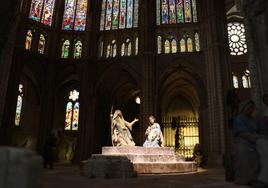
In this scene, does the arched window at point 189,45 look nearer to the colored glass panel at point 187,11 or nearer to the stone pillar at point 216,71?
the stone pillar at point 216,71

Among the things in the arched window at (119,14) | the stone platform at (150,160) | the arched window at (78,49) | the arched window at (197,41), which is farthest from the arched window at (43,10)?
the stone platform at (150,160)

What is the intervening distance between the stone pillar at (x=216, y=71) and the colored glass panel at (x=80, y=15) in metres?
11.2

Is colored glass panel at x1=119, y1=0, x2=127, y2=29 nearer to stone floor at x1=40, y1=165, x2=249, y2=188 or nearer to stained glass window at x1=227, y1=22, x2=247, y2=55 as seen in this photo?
stained glass window at x1=227, y1=22, x2=247, y2=55

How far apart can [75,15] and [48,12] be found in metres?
2.49

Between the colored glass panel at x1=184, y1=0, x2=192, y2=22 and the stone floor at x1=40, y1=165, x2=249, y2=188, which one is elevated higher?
the colored glass panel at x1=184, y1=0, x2=192, y2=22

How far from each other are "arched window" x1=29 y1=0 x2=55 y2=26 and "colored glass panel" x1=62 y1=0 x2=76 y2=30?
4.08ft

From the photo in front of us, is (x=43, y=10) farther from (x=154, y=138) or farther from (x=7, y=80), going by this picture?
(x=154, y=138)

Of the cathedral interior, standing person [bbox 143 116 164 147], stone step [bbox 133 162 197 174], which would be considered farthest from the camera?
the cathedral interior

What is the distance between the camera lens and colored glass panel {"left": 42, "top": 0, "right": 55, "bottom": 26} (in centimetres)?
2216

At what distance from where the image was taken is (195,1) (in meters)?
21.6

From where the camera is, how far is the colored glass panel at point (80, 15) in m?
23.1

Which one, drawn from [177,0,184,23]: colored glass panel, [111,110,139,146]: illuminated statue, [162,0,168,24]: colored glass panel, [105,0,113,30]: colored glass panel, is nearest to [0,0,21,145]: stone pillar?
[105,0,113,30]: colored glass panel

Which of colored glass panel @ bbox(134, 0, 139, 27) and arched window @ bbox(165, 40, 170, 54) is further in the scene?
colored glass panel @ bbox(134, 0, 139, 27)

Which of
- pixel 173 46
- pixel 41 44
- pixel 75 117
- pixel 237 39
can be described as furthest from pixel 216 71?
pixel 41 44
